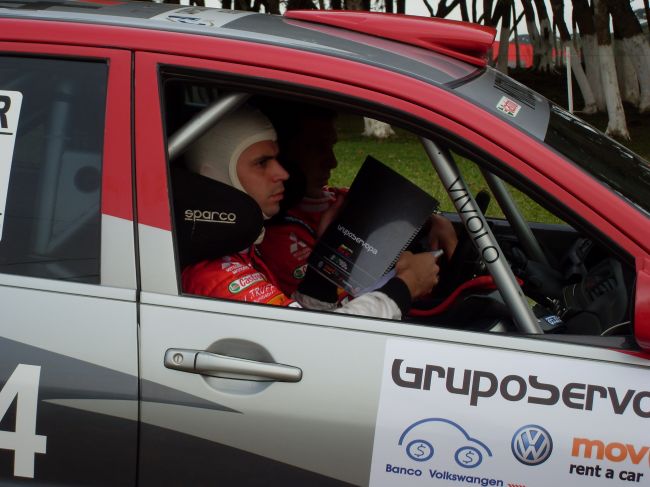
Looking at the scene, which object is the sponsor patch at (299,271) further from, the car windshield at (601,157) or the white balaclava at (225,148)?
the car windshield at (601,157)

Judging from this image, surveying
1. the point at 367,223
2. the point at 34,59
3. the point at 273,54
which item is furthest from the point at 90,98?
the point at 367,223

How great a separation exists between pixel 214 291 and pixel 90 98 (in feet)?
1.69

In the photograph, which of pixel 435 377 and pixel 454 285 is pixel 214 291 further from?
pixel 454 285

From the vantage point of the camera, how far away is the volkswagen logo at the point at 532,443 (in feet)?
6.16

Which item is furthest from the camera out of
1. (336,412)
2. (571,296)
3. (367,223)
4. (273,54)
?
(571,296)

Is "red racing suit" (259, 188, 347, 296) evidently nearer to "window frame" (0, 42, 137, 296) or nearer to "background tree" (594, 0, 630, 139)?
"window frame" (0, 42, 137, 296)

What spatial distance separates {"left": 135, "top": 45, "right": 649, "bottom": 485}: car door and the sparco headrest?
230mm

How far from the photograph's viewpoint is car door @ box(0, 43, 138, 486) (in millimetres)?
1965

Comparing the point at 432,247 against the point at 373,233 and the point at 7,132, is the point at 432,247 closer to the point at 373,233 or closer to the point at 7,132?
the point at 373,233

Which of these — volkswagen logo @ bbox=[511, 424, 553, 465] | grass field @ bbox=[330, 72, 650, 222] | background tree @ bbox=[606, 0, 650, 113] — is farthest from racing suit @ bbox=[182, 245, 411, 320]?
background tree @ bbox=[606, 0, 650, 113]

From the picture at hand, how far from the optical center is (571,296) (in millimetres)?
2664

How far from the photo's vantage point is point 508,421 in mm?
1885

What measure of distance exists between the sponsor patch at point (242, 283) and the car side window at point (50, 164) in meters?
0.35

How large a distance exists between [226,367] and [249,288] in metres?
0.35
